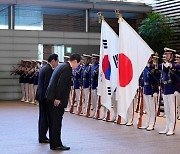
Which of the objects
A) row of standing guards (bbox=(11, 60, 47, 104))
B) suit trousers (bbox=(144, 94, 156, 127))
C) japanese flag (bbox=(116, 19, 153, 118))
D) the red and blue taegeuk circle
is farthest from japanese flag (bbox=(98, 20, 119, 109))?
row of standing guards (bbox=(11, 60, 47, 104))

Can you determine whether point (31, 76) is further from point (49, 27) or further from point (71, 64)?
point (71, 64)

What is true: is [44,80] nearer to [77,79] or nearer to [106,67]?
[106,67]

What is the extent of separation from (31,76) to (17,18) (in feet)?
9.22

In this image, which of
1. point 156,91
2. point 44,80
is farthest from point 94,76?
point 44,80

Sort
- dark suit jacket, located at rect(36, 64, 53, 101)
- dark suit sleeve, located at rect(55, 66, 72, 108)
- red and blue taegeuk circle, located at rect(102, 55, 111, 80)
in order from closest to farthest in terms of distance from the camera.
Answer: dark suit sleeve, located at rect(55, 66, 72, 108) < dark suit jacket, located at rect(36, 64, 53, 101) < red and blue taegeuk circle, located at rect(102, 55, 111, 80)

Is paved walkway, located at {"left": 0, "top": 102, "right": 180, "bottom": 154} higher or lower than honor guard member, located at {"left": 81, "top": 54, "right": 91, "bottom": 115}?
lower

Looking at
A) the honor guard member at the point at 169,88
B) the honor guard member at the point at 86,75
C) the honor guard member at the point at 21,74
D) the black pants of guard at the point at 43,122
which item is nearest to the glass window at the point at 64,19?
the honor guard member at the point at 21,74

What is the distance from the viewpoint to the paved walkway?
21.1 feet

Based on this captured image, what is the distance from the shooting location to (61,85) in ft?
20.8

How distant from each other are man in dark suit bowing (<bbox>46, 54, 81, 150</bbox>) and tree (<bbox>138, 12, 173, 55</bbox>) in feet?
29.8

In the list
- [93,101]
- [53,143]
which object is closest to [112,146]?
[53,143]

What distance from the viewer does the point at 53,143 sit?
6488mm

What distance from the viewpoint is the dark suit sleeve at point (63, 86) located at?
634 centimetres

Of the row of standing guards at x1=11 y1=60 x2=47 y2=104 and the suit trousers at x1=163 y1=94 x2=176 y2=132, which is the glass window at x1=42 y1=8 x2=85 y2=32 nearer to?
the row of standing guards at x1=11 y1=60 x2=47 y2=104
